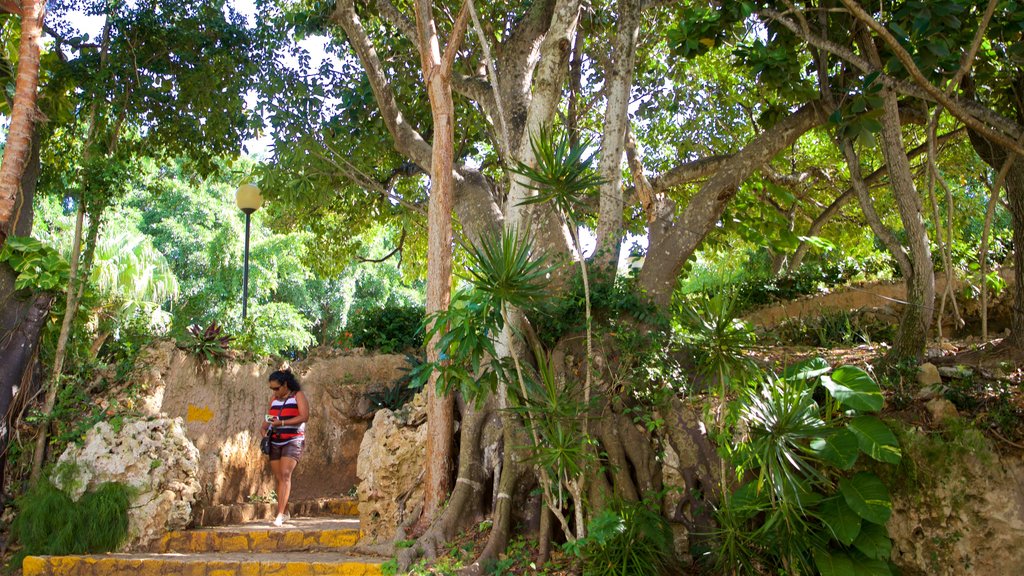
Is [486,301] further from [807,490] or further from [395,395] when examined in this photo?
[395,395]

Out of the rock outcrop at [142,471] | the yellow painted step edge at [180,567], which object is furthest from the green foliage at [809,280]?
the rock outcrop at [142,471]

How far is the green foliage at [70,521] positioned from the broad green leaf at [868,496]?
21.8 ft

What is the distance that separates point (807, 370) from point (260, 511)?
679 cm

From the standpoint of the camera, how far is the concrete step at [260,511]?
9.08 metres

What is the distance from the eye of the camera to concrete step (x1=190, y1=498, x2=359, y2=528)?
9078 mm

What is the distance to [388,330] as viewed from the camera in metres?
13.3

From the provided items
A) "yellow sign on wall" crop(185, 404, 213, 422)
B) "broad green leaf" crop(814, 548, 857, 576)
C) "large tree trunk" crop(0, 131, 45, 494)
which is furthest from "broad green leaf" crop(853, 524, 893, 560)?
"large tree trunk" crop(0, 131, 45, 494)

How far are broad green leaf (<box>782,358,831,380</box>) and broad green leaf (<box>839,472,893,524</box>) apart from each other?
0.83m

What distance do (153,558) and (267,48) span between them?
725 cm

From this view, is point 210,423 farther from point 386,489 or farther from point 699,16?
point 699,16

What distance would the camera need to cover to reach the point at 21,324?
894cm

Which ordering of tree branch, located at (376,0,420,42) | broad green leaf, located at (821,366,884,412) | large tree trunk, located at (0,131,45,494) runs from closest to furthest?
broad green leaf, located at (821,366,884,412)
large tree trunk, located at (0,131,45,494)
tree branch, located at (376,0,420,42)

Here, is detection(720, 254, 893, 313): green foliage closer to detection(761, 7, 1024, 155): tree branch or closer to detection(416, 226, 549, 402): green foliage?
detection(761, 7, 1024, 155): tree branch

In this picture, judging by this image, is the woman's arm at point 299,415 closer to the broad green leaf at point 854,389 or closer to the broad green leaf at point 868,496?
the broad green leaf at point 854,389
